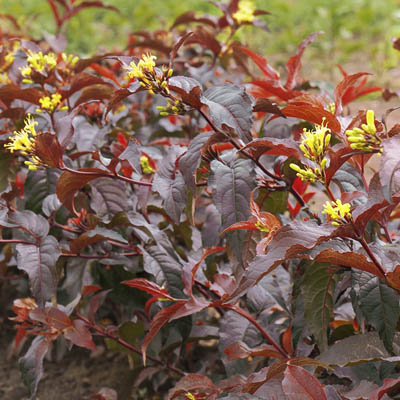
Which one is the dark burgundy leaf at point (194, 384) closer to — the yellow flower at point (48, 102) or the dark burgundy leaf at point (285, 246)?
the dark burgundy leaf at point (285, 246)

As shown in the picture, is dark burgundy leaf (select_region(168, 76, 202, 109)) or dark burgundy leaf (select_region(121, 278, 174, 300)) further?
dark burgundy leaf (select_region(121, 278, 174, 300))

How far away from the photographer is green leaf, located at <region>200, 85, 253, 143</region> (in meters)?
1.32

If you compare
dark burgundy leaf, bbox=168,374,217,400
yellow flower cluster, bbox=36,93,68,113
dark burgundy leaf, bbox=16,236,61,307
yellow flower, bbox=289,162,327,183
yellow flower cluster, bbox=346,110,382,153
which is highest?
yellow flower cluster, bbox=36,93,68,113

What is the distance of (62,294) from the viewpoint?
6.82 ft

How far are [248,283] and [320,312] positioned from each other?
0.36 m

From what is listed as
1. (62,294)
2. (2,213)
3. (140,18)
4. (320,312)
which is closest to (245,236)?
A: (320,312)

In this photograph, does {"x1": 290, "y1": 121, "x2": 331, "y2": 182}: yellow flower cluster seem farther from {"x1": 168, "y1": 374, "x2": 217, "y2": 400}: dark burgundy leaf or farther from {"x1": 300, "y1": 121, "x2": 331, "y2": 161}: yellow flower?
{"x1": 168, "y1": 374, "x2": 217, "y2": 400}: dark burgundy leaf

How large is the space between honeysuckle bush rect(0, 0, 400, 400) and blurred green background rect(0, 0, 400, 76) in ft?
11.4

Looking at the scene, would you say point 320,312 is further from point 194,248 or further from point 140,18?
point 140,18

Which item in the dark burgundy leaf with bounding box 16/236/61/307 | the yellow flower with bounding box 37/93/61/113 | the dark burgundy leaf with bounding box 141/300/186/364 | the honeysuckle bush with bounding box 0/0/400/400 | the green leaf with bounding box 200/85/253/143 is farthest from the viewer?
the yellow flower with bounding box 37/93/61/113

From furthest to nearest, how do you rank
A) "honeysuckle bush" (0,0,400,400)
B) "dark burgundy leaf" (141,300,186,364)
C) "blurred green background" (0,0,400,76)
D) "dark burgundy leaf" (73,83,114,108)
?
"blurred green background" (0,0,400,76) < "dark burgundy leaf" (73,83,114,108) < "dark burgundy leaf" (141,300,186,364) < "honeysuckle bush" (0,0,400,400)

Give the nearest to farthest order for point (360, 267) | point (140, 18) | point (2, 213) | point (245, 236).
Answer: point (360, 267) < point (245, 236) < point (2, 213) < point (140, 18)

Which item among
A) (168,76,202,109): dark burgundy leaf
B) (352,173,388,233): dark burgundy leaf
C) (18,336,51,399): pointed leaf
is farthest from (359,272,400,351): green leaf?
(18,336,51,399): pointed leaf

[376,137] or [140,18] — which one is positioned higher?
[140,18]
